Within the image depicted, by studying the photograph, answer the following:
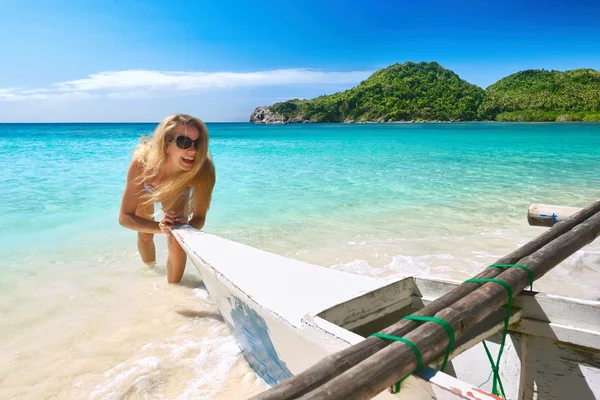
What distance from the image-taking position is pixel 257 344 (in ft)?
7.39

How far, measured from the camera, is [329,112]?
121 metres

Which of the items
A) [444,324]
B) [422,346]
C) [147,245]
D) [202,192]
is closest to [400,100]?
[147,245]

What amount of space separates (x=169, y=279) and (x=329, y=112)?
120 meters

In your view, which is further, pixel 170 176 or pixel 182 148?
pixel 170 176

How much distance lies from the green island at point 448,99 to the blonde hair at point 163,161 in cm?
9430

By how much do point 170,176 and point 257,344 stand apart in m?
1.90

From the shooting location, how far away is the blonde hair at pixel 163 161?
343 cm

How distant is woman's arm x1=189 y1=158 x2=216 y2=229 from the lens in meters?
3.67

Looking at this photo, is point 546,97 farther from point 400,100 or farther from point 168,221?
point 168,221

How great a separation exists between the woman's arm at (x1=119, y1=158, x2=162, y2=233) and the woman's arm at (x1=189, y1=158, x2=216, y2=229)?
344mm

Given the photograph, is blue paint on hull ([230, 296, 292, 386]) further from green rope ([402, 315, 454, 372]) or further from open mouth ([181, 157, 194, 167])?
open mouth ([181, 157, 194, 167])

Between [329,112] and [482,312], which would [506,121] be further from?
[482,312]

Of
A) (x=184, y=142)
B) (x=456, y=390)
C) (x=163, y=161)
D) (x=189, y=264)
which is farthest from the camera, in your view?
(x=189, y=264)

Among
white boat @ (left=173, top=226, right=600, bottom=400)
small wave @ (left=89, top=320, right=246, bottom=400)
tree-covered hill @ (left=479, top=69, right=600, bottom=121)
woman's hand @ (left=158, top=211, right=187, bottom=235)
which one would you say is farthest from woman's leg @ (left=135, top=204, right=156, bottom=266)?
tree-covered hill @ (left=479, top=69, right=600, bottom=121)
